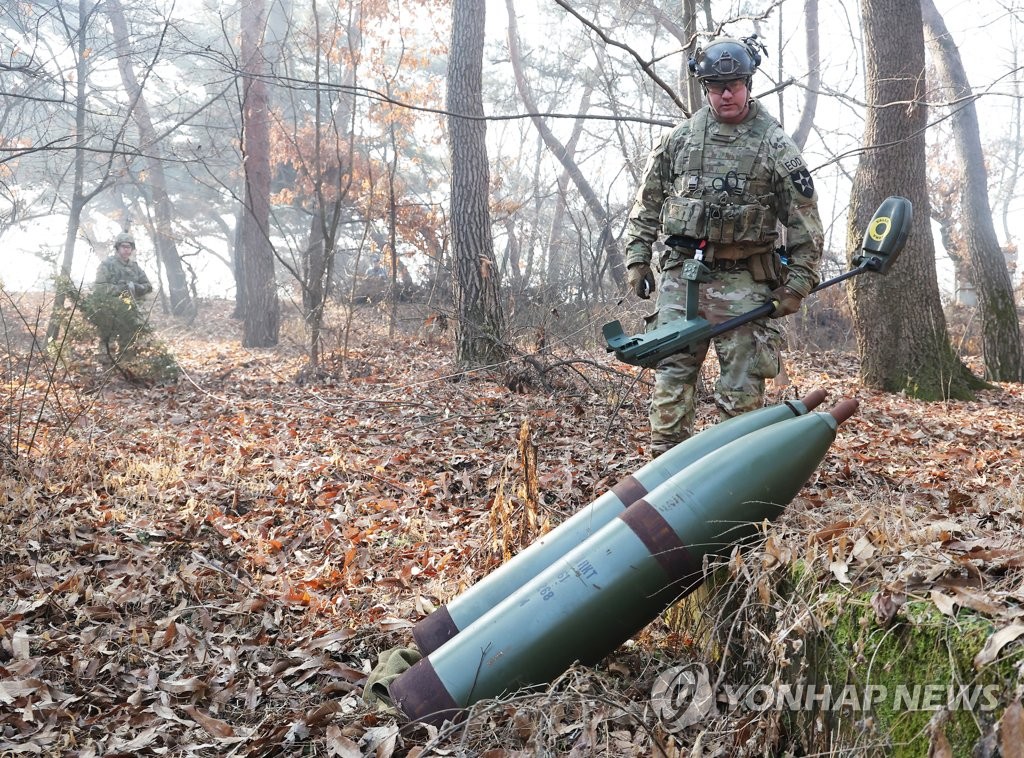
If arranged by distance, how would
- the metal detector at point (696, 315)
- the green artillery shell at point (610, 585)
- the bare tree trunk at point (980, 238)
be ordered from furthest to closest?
the bare tree trunk at point (980, 238) → the metal detector at point (696, 315) → the green artillery shell at point (610, 585)

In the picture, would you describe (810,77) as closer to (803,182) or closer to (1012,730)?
(803,182)

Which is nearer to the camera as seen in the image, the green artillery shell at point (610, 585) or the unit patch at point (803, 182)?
the green artillery shell at point (610, 585)

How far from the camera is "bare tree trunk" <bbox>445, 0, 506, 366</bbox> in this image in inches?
363

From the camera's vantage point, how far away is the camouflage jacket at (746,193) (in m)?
4.36

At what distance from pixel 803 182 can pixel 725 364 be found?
1000mm

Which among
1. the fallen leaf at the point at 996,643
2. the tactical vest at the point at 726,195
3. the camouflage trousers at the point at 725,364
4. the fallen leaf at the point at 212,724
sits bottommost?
the fallen leaf at the point at 212,724

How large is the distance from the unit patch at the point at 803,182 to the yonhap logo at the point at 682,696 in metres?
2.50

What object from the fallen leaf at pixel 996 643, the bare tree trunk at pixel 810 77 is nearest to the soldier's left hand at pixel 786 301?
the fallen leaf at pixel 996 643

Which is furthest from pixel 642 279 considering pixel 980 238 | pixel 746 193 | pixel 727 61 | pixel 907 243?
pixel 980 238

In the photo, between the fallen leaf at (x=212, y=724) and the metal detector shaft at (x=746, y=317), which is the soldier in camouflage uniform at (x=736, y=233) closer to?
the metal detector shaft at (x=746, y=317)

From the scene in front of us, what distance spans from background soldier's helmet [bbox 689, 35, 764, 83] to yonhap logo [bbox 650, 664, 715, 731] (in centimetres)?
283

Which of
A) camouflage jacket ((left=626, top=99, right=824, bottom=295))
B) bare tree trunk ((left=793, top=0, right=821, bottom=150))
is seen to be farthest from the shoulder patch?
bare tree trunk ((left=793, top=0, right=821, bottom=150))

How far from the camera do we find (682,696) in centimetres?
287

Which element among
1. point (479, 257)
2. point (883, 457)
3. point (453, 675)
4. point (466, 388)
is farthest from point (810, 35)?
point (453, 675)
